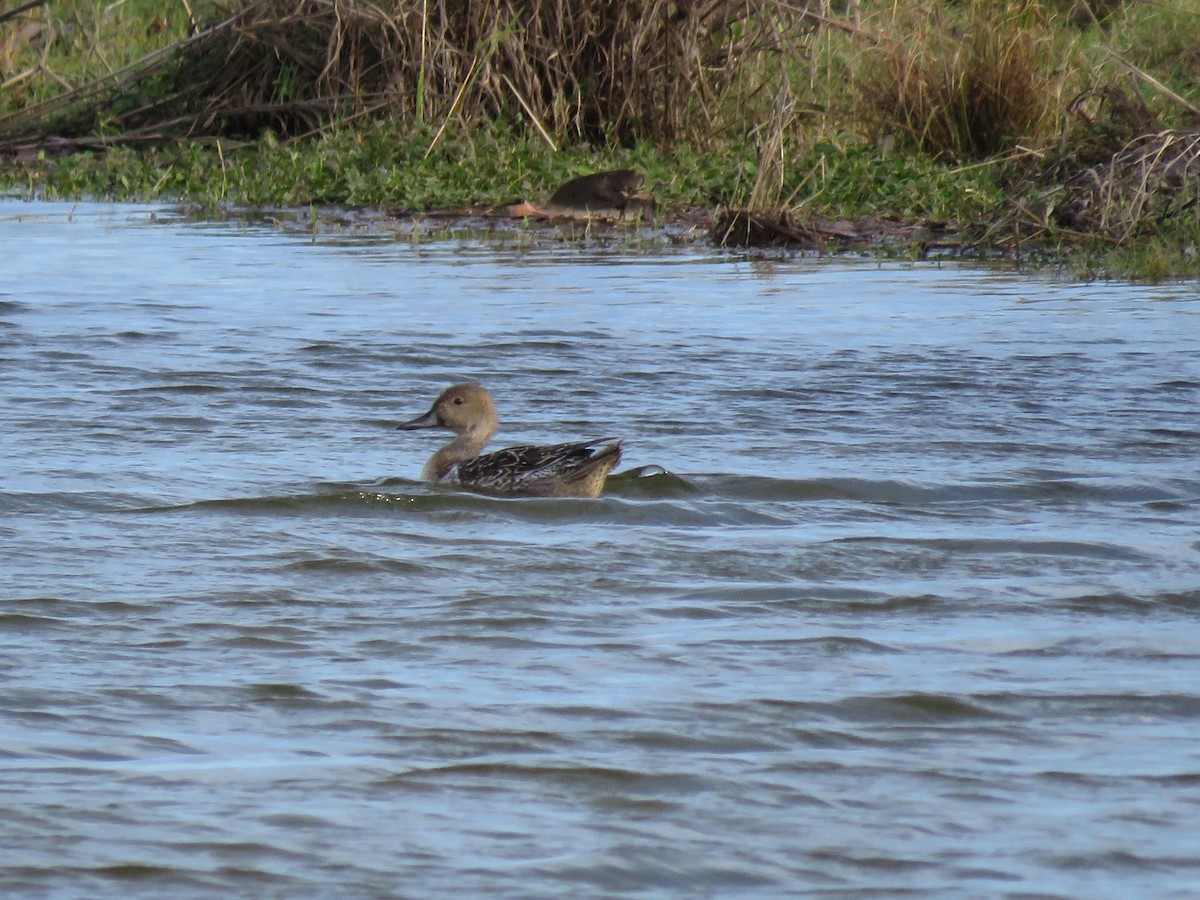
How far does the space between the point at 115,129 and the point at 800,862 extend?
1453 cm

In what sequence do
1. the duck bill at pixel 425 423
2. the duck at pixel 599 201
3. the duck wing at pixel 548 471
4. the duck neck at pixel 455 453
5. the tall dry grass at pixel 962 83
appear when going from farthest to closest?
the tall dry grass at pixel 962 83 < the duck at pixel 599 201 < the duck bill at pixel 425 423 < the duck neck at pixel 455 453 < the duck wing at pixel 548 471

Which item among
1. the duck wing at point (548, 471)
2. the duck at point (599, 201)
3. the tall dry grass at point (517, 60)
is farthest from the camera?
the tall dry grass at point (517, 60)

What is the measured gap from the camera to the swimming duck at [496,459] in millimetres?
6855

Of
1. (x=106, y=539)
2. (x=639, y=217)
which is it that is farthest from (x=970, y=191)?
(x=106, y=539)

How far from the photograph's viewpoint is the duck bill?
764cm

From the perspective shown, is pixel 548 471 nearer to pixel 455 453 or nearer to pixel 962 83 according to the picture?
pixel 455 453

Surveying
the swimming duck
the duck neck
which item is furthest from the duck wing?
the duck neck

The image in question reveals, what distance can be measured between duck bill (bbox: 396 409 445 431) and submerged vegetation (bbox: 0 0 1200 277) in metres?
5.71

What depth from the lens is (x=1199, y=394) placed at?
830 cm

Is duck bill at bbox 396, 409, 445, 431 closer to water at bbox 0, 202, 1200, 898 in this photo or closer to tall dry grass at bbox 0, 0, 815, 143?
water at bbox 0, 202, 1200, 898

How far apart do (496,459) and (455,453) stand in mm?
342

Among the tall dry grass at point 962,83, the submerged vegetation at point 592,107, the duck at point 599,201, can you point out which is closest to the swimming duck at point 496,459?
the submerged vegetation at point 592,107

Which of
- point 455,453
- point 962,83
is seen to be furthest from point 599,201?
point 455,453

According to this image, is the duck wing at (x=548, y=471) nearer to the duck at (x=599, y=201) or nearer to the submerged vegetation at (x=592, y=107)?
the submerged vegetation at (x=592, y=107)
